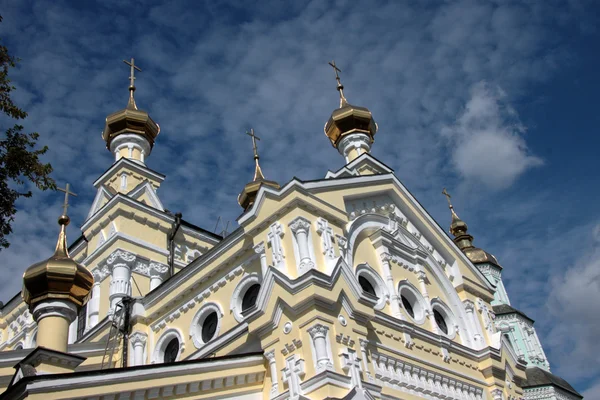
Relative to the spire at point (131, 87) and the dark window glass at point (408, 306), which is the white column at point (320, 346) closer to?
the dark window glass at point (408, 306)

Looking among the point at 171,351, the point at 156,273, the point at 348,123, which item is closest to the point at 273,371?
the point at 171,351

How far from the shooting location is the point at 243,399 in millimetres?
10695

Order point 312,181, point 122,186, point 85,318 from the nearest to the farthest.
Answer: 1. point 312,181
2. point 85,318
3. point 122,186

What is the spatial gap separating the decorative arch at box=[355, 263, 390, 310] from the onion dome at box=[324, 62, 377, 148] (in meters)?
8.27

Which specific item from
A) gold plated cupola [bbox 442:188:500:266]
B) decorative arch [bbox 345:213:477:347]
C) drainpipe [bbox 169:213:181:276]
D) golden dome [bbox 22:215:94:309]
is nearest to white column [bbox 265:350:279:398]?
golden dome [bbox 22:215:94:309]

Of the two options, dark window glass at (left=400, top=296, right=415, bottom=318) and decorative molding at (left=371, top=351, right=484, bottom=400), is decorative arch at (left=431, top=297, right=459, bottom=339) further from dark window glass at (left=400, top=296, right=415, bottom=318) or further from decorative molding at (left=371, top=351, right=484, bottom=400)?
decorative molding at (left=371, top=351, right=484, bottom=400)

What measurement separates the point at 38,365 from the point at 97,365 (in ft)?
13.0

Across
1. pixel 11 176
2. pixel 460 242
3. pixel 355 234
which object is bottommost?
pixel 11 176

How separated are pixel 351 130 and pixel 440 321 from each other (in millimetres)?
7973

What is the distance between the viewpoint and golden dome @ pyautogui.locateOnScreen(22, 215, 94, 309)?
11.4 metres

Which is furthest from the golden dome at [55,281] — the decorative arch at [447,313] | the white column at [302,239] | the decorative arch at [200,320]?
the decorative arch at [447,313]

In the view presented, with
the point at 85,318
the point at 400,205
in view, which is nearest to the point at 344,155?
the point at 400,205

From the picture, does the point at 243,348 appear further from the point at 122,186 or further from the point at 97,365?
the point at 122,186

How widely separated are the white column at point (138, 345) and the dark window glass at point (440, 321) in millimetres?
6188
